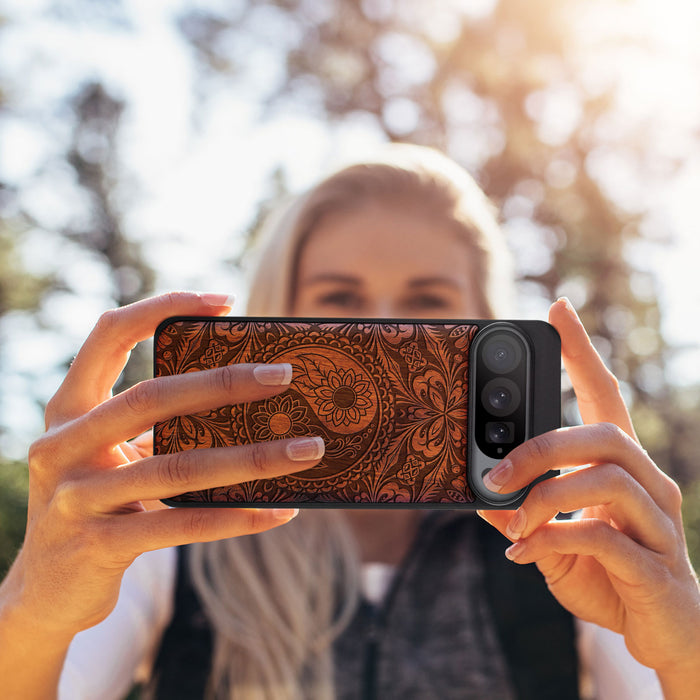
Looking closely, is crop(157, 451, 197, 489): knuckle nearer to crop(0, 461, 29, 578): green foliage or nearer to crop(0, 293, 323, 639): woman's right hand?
crop(0, 293, 323, 639): woman's right hand

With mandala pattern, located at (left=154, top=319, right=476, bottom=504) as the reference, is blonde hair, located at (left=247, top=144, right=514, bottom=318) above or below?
above

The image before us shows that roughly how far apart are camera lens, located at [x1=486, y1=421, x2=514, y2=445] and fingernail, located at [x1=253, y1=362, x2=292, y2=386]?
1.61ft

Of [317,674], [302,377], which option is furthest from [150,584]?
[302,377]

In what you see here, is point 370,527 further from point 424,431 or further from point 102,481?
point 102,481

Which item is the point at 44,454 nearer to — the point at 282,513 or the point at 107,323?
the point at 107,323

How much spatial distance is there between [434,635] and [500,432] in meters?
1.34

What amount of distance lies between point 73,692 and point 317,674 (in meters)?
0.91

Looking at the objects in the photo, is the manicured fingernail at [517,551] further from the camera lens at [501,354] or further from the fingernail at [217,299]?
the fingernail at [217,299]

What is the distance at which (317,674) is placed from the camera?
230 cm

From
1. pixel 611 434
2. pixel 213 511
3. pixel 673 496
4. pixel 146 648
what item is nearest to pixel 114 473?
pixel 213 511

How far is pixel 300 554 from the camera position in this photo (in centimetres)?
258

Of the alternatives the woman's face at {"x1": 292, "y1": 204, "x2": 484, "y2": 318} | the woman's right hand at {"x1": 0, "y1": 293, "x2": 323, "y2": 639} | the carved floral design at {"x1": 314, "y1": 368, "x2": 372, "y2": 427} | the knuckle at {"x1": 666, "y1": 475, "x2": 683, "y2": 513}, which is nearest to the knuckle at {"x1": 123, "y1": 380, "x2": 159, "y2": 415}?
the woman's right hand at {"x1": 0, "y1": 293, "x2": 323, "y2": 639}

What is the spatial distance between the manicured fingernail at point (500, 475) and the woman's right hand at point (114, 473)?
38cm

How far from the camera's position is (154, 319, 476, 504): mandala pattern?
1.40 m
